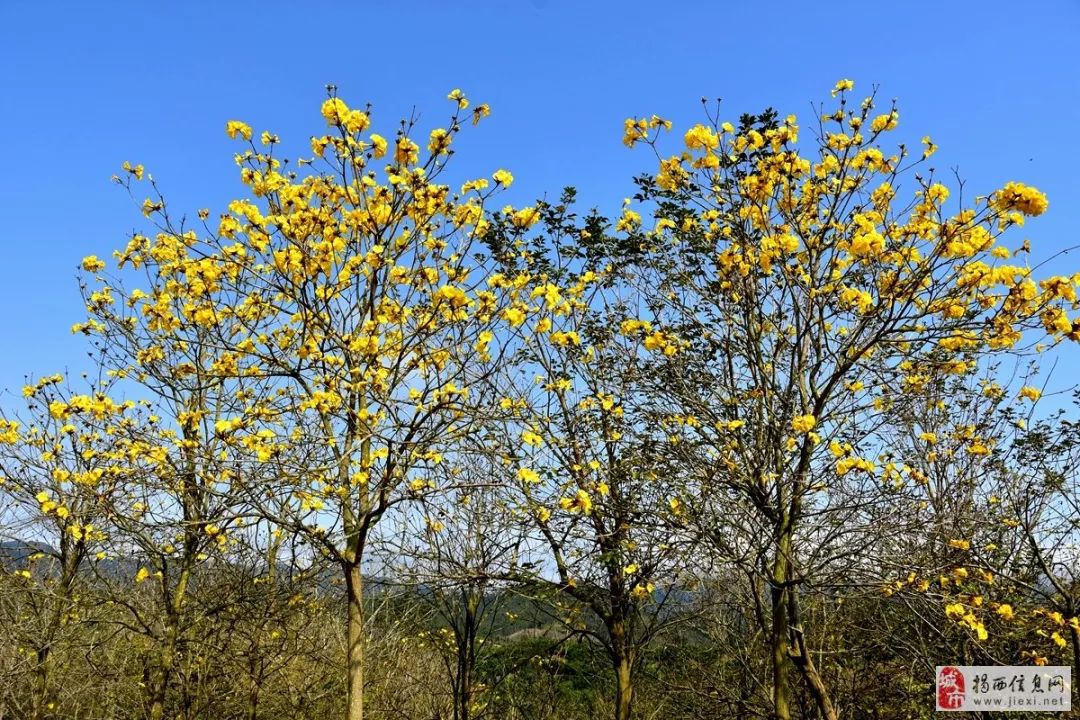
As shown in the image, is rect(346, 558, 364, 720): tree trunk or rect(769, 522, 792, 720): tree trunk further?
rect(769, 522, 792, 720): tree trunk

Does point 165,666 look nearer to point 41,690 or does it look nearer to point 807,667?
point 41,690

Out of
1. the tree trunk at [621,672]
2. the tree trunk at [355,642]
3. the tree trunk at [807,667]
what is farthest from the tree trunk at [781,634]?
the tree trunk at [355,642]

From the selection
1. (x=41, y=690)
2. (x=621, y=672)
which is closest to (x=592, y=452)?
(x=621, y=672)

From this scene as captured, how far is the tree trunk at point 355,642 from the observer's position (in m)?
5.06

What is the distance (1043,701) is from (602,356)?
442 cm

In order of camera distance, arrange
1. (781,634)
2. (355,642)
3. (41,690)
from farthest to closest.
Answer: (41,690), (781,634), (355,642)

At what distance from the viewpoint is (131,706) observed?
893cm

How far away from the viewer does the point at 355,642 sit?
523 centimetres

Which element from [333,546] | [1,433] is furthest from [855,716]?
[1,433]

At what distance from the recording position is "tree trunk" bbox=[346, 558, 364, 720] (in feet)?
16.6

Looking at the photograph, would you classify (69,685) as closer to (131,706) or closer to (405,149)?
(131,706)

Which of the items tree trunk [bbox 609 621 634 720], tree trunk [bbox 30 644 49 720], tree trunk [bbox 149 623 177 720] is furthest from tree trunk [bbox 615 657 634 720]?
tree trunk [bbox 30 644 49 720]

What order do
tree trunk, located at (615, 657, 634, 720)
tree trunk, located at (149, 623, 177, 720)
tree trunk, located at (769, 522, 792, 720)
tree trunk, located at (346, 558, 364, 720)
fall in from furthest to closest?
tree trunk, located at (615, 657, 634, 720)
tree trunk, located at (149, 623, 177, 720)
tree trunk, located at (769, 522, 792, 720)
tree trunk, located at (346, 558, 364, 720)

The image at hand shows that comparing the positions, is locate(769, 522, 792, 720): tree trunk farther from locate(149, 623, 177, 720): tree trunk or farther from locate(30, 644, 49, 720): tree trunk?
locate(30, 644, 49, 720): tree trunk
